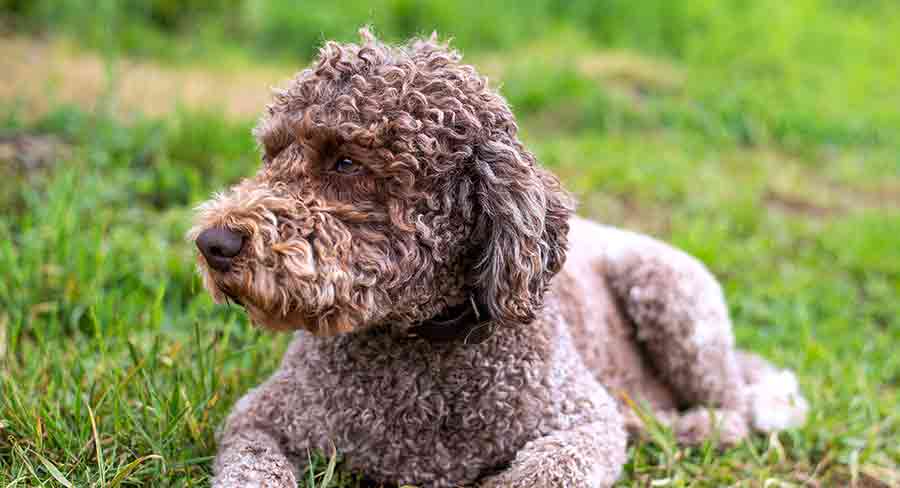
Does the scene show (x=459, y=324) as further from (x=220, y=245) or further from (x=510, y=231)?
(x=220, y=245)

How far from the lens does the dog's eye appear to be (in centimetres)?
257

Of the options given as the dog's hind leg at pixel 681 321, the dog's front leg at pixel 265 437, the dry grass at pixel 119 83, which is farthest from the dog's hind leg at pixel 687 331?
the dry grass at pixel 119 83

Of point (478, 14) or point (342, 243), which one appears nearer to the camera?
point (342, 243)

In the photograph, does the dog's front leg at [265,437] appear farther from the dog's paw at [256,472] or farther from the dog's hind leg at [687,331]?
the dog's hind leg at [687,331]

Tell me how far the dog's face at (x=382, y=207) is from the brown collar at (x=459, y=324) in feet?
0.22

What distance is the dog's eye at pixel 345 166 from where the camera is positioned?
8.44 feet

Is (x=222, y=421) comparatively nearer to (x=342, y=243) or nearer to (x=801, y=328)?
(x=342, y=243)

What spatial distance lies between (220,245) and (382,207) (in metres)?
0.45

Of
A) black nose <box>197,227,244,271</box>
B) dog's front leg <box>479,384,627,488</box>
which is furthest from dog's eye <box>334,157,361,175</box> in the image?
dog's front leg <box>479,384,627,488</box>

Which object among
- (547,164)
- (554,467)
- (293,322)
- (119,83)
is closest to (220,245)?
(293,322)

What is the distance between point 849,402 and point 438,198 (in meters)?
2.43

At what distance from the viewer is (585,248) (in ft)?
13.3

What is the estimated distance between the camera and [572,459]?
9.52 ft

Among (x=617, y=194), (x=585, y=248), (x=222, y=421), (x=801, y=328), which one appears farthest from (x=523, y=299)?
(x=617, y=194)
